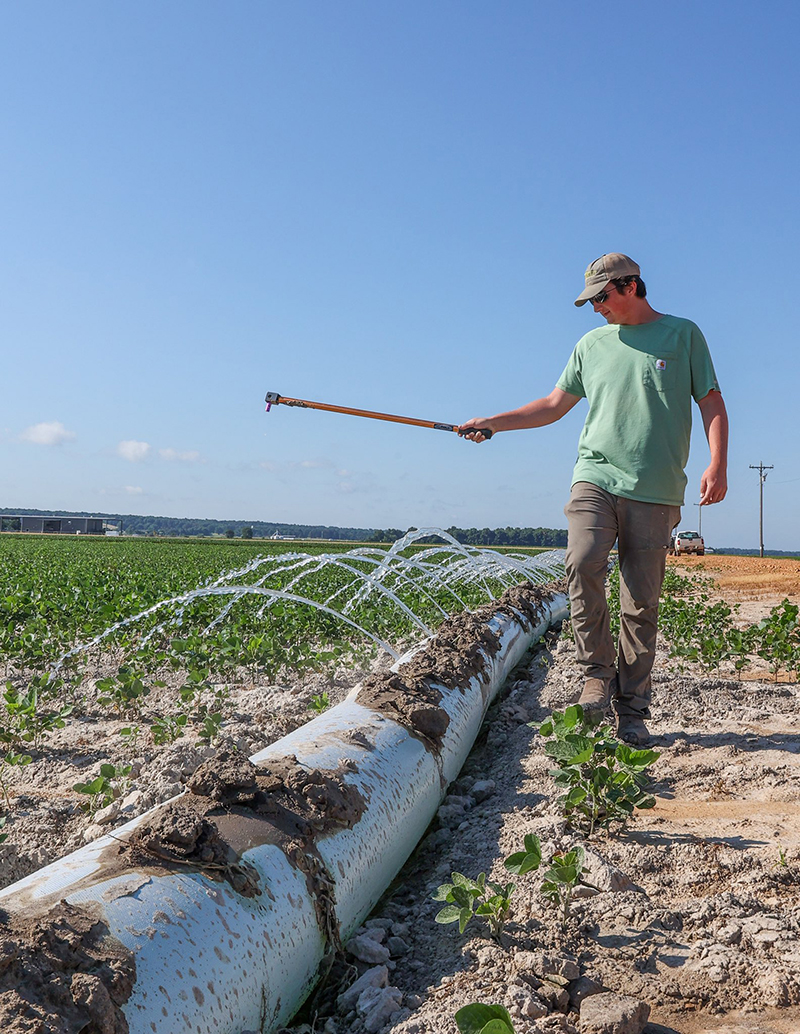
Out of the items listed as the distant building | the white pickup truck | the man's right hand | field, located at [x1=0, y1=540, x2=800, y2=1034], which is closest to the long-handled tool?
the man's right hand

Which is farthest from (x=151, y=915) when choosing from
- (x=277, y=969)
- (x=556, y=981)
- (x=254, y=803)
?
(x=556, y=981)

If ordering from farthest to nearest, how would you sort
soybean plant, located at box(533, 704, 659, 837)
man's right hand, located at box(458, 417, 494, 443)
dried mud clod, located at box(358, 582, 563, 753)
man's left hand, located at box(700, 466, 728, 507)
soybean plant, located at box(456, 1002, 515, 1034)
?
man's right hand, located at box(458, 417, 494, 443) < man's left hand, located at box(700, 466, 728, 507) < dried mud clod, located at box(358, 582, 563, 753) < soybean plant, located at box(533, 704, 659, 837) < soybean plant, located at box(456, 1002, 515, 1034)

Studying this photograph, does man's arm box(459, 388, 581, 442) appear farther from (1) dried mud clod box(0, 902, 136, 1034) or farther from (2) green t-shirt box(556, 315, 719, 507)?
(1) dried mud clod box(0, 902, 136, 1034)

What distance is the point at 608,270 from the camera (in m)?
3.60

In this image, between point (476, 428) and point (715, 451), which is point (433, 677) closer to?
point (476, 428)

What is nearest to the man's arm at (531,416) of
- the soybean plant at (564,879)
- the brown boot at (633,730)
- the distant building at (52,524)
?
the brown boot at (633,730)

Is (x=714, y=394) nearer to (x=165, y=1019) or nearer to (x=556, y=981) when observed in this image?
(x=556, y=981)

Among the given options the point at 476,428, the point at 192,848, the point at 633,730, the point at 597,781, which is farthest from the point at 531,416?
the point at 192,848

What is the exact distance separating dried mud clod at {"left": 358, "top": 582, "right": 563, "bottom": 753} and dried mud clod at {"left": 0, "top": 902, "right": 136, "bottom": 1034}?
62.4 inches

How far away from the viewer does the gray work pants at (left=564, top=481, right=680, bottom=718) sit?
364cm

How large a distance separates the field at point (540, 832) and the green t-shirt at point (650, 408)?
1.20 m

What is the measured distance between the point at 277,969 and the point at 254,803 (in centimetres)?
39

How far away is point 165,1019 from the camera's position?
136cm

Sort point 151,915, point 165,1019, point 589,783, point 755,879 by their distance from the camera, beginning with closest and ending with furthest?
point 165,1019 < point 151,915 < point 755,879 < point 589,783
